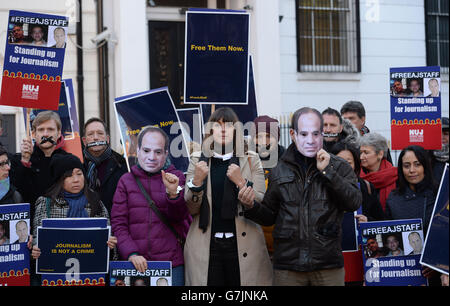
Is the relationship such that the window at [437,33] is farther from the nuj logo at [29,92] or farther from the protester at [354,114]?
the nuj logo at [29,92]

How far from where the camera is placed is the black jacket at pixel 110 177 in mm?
5351

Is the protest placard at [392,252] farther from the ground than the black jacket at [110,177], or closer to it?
closer to it

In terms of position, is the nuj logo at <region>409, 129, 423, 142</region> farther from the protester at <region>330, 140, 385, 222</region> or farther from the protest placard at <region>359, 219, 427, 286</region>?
the protest placard at <region>359, 219, 427, 286</region>

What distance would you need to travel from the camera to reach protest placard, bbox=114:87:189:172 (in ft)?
18.1

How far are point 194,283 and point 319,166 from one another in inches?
47.1

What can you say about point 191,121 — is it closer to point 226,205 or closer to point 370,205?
point 370,205

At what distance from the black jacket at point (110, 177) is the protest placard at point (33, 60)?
0.72 m

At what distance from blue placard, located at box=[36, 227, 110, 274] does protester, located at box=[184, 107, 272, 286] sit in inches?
25.2

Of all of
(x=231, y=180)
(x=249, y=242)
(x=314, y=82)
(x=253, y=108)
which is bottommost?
(x=249, y=242)

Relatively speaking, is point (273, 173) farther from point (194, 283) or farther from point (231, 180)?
point (194, 283)

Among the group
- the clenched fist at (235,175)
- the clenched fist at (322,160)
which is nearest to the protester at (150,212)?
the clenched fist at (235,175)

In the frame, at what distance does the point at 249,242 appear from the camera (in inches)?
174

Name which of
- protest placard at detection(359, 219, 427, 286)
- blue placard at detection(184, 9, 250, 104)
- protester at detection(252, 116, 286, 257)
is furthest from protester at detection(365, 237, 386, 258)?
blue placard at detection(184, 9, 250, 104)

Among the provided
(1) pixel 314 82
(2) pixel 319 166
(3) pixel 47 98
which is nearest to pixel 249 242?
(2) pixel 319 166
